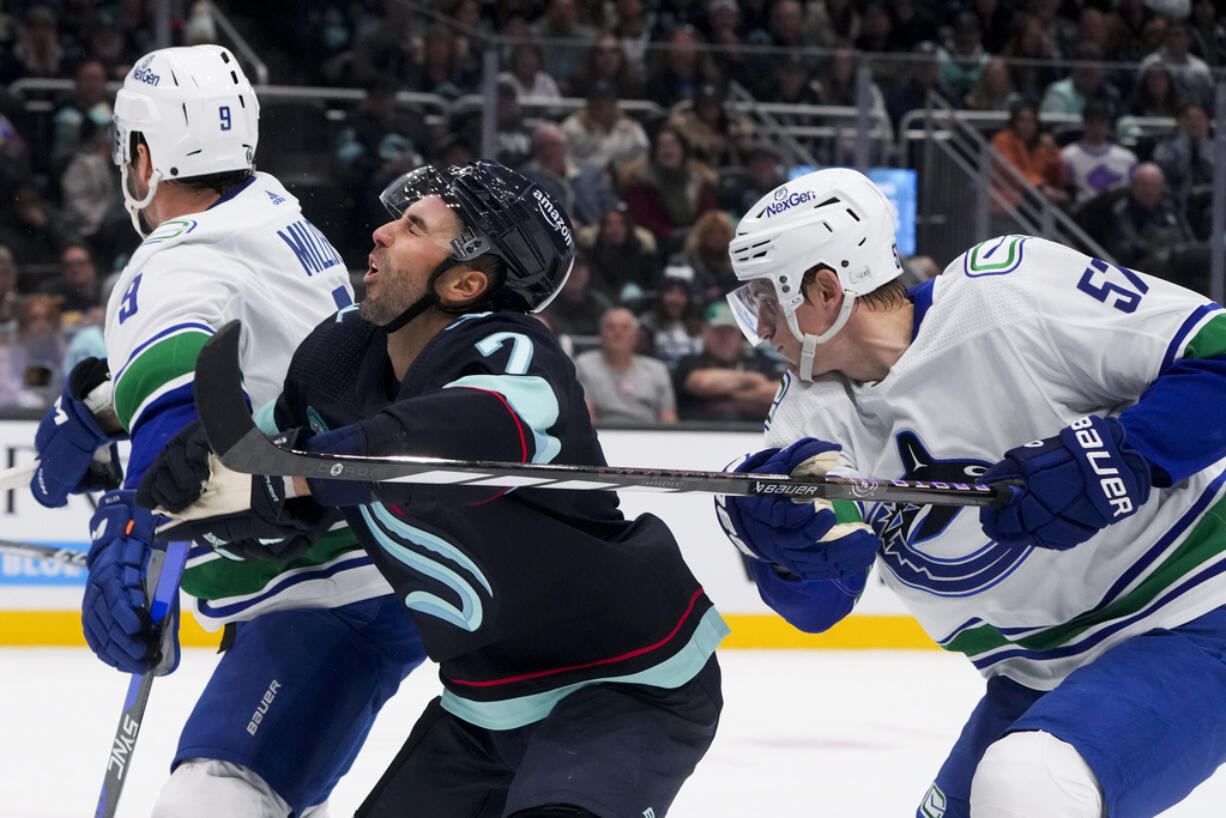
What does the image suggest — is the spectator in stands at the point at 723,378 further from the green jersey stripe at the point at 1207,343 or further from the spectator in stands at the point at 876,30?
the green jersey stripe at the point at 1207,343

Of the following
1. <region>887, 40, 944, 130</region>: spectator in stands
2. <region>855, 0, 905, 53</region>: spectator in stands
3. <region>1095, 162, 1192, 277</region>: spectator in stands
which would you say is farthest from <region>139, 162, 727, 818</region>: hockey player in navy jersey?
<region>855, 0, 905, 53</region>: spectator in stands

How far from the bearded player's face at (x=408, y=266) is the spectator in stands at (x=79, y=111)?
4.26 metres

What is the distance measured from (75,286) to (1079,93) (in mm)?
3958

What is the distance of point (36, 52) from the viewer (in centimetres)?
635

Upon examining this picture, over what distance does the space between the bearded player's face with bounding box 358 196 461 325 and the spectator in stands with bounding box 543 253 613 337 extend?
3.75 m

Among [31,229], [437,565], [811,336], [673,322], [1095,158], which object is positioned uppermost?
[811,336]

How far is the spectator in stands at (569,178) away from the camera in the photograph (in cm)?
607

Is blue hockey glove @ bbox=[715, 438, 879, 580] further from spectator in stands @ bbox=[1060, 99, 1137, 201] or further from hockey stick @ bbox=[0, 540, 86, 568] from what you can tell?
spectator in stands @ bbox=[1060, 99, 1137, 201]

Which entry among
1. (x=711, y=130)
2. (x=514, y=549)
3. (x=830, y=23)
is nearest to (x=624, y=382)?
(x=711, y=130)

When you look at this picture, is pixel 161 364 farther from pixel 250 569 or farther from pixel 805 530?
pixel 805 530

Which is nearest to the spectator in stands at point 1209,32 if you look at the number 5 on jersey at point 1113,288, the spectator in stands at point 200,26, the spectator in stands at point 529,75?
the spectator in stands at point 529,75

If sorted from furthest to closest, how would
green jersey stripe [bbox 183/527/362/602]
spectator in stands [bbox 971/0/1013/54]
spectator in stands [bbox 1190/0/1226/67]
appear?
spectator in stands [bbox 971/0/1013/54], spectator in stands [bbox 1190/0/1226/67], green jersey stripe [bbox 183/527/362/602]

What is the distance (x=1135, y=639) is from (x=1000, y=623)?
8.2 inches

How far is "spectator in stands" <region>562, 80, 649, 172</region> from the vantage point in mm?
6109
